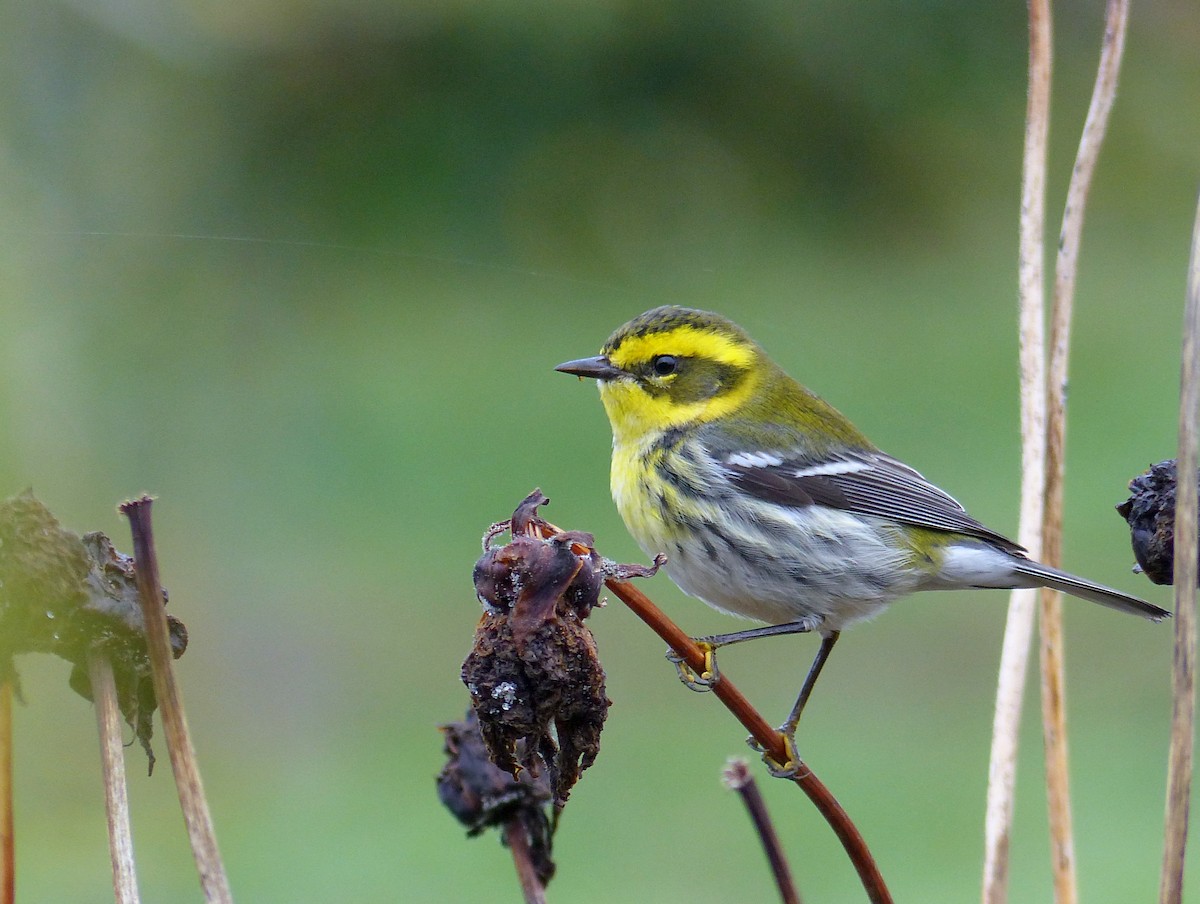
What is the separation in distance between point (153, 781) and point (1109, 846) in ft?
13.5

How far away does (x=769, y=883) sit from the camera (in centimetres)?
527

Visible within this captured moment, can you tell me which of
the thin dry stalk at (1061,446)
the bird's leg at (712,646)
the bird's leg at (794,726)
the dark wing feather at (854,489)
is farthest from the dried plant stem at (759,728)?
the dark wing feather at (854,489)

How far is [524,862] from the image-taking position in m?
1.37

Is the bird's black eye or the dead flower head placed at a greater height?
the bird's black eye

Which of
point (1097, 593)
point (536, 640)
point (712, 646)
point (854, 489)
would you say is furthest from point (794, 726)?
point (536, 640)

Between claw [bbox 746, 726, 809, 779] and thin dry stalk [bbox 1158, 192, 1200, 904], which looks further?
claw [bbox 746, 726, 809, 779]

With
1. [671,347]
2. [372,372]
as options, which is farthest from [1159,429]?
[671,347]

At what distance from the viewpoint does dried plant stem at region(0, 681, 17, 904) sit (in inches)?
39.6

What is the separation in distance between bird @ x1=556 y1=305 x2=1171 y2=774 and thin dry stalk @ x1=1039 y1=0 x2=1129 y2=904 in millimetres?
852

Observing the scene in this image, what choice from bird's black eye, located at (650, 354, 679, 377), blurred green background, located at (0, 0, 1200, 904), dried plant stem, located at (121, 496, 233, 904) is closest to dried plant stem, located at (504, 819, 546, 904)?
dried plant stem, located at (121, 496, 233, 904)

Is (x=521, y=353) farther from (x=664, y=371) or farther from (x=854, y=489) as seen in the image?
(x=854, y=489)

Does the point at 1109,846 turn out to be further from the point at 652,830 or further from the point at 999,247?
the point at 999,247

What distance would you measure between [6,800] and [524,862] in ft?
1.76

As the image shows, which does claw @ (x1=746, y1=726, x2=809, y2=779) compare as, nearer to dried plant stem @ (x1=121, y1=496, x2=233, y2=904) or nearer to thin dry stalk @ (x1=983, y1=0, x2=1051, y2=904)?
thin dry stalk @ (x1=983, y1=0, x2=1051, y2=904)
